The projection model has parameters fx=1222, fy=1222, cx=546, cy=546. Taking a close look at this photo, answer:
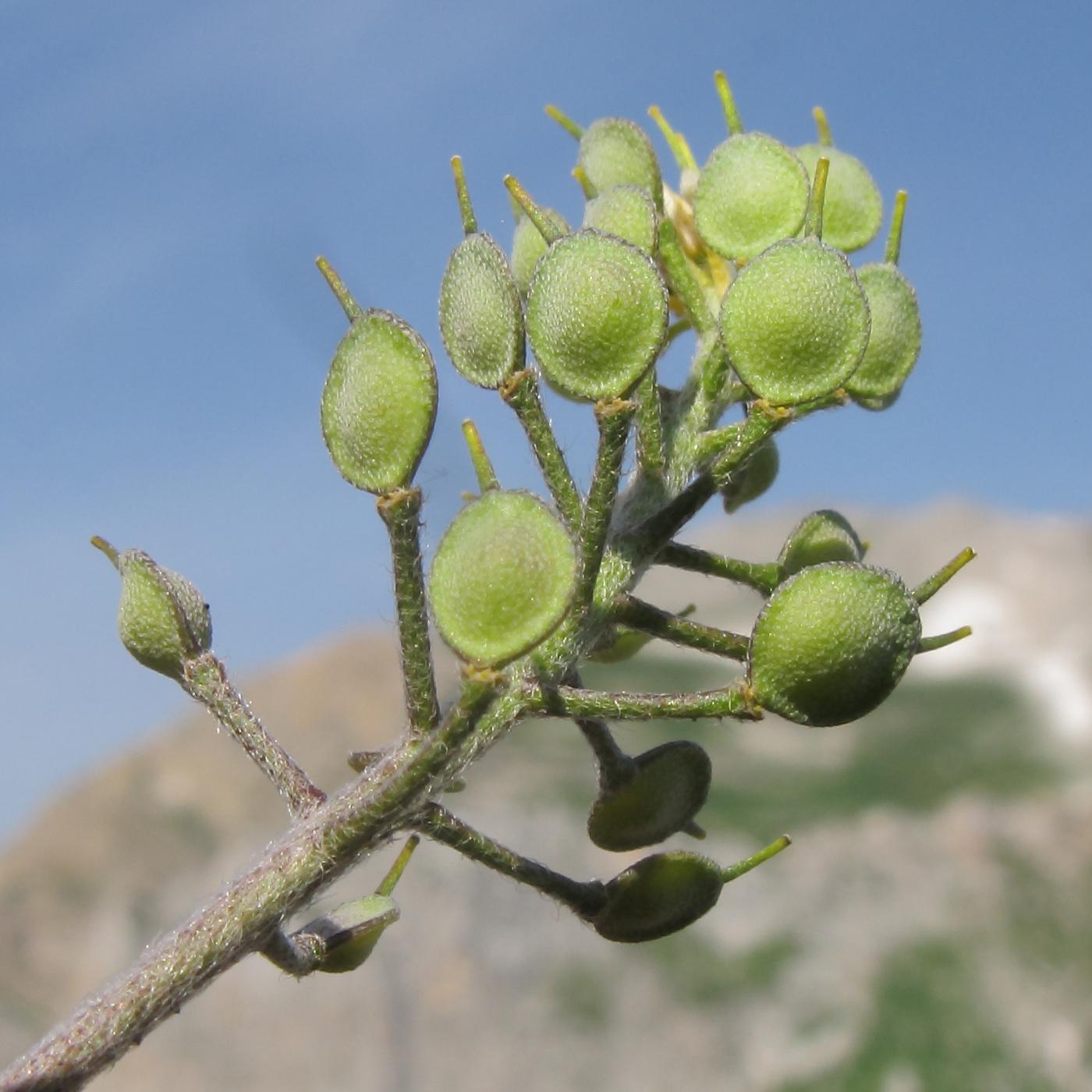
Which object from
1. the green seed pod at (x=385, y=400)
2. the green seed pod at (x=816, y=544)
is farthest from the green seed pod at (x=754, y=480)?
the green seed pod at (x=385, y=400)

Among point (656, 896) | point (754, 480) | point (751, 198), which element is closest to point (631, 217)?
point (751, 198)

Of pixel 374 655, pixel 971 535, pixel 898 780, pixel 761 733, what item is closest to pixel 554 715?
pixel 898 780

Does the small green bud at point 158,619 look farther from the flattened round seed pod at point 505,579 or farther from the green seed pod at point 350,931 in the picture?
the flattened round seed pod at point 505,579

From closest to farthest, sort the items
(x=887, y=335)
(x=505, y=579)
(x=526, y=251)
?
(x=505, y=579)
(x=887, y=335)
(x=526, y=251)

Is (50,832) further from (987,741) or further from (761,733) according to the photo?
(987,741)

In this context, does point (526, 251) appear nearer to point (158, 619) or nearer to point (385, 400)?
point (385, 400)

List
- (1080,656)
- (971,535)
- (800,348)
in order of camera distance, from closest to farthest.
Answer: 1. (800,348)
2. (1080,656)
3. (971,535)
